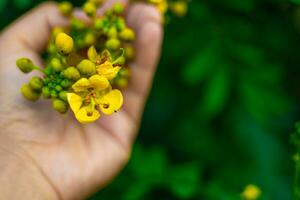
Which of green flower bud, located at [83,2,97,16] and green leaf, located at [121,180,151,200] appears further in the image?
green leaf, located at [121,180,151,200]

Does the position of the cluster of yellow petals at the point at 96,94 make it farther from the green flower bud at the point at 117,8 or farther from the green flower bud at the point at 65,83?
the green flower bud at the point at 117,8

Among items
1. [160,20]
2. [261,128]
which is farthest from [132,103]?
[261,128]

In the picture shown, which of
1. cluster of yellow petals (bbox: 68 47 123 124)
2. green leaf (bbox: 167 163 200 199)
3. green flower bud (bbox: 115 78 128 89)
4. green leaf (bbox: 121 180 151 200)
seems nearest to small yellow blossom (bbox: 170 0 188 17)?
green flower bud (bbox: 115 78 128 89)

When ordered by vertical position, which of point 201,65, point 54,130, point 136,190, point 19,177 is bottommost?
point 136,190

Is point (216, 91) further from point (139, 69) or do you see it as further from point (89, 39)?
point (89, 39)

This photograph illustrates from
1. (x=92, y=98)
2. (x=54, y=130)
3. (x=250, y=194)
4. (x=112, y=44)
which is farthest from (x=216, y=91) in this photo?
(x=92, y=98)

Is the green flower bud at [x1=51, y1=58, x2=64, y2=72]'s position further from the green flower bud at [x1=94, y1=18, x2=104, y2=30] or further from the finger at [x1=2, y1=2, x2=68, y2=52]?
the finger at [x1=2, y1=2, x2=68, y2=52]
